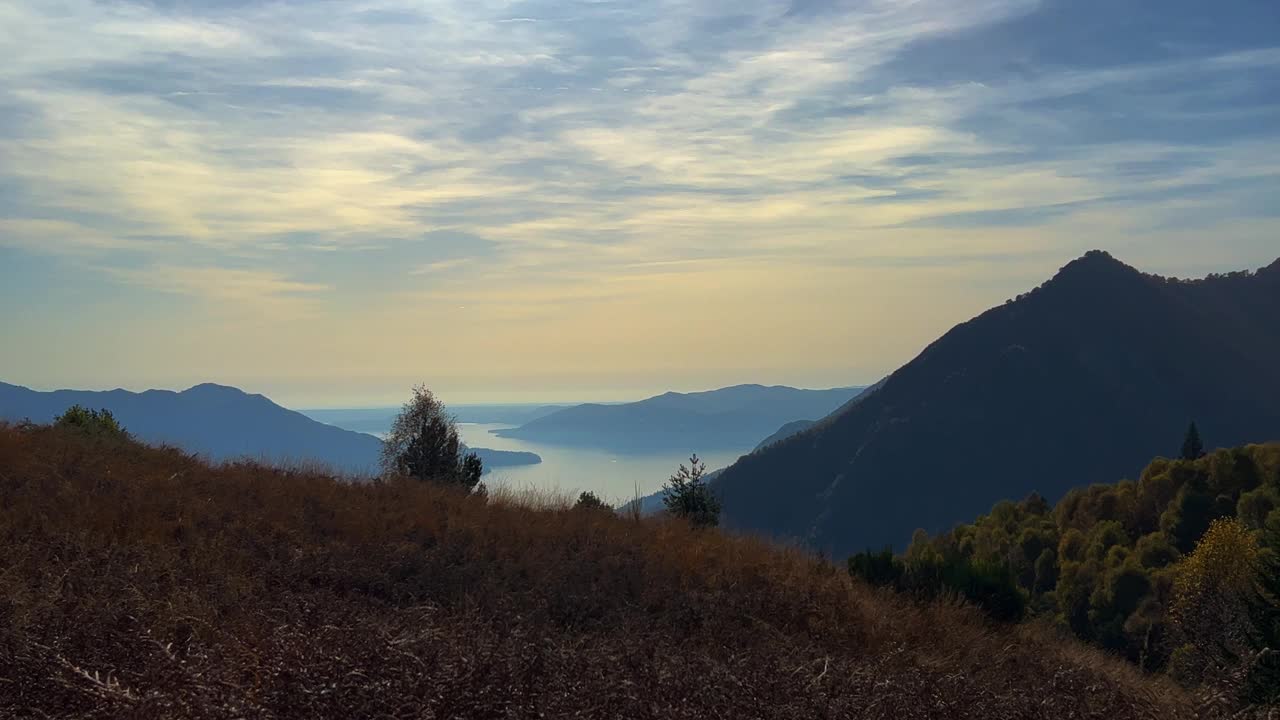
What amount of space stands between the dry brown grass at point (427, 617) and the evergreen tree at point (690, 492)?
6552 mm

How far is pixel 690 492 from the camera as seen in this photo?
21781 millimetres

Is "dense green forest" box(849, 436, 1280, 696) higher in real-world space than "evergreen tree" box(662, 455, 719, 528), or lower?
lower

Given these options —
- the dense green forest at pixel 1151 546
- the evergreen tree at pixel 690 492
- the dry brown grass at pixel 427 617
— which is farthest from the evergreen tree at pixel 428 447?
the dense green forest at pixel 1151 546

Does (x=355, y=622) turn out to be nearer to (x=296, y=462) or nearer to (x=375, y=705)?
(x=375, y=705)

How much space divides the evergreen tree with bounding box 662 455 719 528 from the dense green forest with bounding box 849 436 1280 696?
29.4m

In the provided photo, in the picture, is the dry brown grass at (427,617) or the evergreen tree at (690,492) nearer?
the dry brown grass at (427,617)

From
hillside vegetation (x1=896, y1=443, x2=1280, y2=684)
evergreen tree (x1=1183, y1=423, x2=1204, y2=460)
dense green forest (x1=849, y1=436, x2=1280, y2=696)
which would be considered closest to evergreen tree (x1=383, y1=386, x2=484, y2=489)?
dense green forest (x1=849, y1=436, x2=1280, y2=696)

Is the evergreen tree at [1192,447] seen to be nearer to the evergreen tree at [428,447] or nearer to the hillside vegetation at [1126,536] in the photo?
the hillside vegetation at [1126,536]

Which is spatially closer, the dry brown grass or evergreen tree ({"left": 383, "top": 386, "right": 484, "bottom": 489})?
the dry brown grass

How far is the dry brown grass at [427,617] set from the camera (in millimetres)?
4340

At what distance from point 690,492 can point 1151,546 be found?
271 feet

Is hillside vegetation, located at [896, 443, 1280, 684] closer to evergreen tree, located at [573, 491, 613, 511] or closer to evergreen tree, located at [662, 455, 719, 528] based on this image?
evergreen tree, located at [662, 455, 719, 528]

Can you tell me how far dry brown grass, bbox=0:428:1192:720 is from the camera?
171 inches

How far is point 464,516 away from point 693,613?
4231 millimetres
